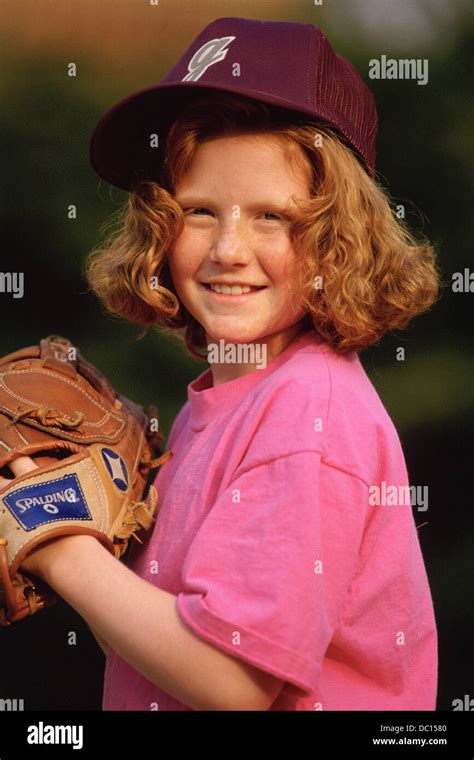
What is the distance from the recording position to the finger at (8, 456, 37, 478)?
1.58 metres

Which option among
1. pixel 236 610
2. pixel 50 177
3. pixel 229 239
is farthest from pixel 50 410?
pixel 50 177

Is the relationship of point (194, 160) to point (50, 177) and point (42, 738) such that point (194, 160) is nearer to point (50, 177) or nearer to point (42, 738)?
point (42, 738)

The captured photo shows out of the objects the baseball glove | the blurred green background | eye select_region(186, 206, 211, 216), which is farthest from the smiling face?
the blurred green background

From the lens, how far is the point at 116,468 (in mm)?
1664

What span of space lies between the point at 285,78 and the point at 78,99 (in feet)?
6.61

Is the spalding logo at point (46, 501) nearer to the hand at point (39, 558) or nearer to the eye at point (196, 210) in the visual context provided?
the hand at point (39, 558)

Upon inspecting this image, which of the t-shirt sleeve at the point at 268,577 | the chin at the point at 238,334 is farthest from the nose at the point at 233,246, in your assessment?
the t-shirt sleeve at the point at 268,577

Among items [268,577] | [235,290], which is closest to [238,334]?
[235,290]

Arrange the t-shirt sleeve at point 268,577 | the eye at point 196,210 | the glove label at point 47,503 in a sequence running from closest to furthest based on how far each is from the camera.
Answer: the t-shirt sleeve at point 268,577
the glove label at point 47,503
the eye at point 196,210

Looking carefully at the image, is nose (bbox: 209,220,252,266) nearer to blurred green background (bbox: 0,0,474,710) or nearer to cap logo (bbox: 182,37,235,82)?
cap logo (bbox: 182,37,235,82)

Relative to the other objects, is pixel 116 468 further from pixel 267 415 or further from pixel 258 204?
pixel 258 204

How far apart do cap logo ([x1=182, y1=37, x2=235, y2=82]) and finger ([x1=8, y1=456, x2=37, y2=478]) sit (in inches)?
24.3

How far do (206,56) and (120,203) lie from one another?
1774 mm

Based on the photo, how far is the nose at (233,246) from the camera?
157 centimetres
